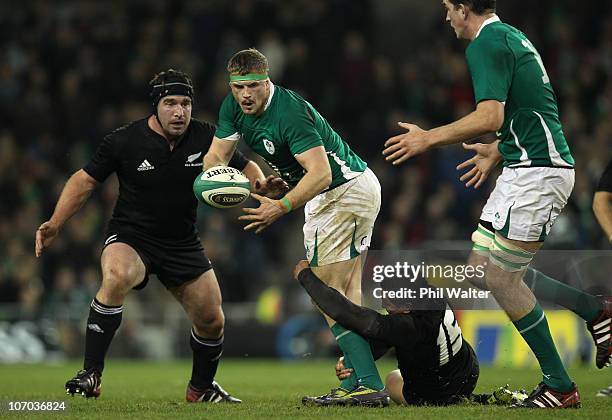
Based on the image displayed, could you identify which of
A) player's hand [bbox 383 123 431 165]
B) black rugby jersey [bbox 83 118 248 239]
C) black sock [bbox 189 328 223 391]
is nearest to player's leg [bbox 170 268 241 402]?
black sock [bbox 189 328 223 391]

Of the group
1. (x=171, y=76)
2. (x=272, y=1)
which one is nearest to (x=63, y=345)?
(x=272, y=1)

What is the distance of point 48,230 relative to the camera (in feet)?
25.3

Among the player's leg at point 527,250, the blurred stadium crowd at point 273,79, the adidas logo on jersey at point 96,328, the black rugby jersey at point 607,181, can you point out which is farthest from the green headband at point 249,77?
the blurred stadium crowd at point 273,79

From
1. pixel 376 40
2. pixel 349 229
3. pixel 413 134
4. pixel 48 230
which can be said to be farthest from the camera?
pixel 376 40

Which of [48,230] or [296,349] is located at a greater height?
[48,230]

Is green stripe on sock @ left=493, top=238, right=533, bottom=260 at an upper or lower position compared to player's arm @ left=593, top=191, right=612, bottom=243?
lower

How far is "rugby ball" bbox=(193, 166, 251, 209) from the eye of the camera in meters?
6.91

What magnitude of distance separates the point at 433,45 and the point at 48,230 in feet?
35.4

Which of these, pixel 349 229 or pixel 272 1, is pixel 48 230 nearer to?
pixel 349 229

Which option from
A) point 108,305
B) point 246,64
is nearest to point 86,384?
point 108,305

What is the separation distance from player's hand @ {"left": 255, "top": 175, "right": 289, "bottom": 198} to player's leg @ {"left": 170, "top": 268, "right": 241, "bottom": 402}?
848 mm

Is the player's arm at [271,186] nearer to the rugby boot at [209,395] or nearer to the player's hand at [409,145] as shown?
the player's hand at [409,145]

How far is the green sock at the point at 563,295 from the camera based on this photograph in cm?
706

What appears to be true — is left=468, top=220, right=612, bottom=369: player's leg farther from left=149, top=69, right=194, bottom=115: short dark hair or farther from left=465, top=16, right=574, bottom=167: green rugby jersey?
left=149, top=69, right=194, bottom=115: short dark hair
